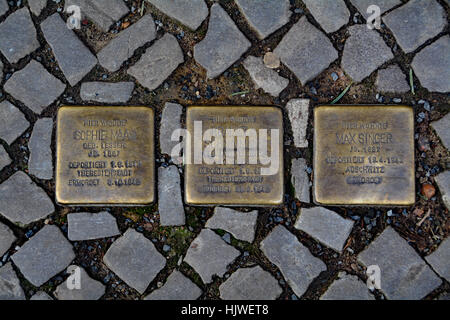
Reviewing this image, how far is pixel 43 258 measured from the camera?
81.5 inches

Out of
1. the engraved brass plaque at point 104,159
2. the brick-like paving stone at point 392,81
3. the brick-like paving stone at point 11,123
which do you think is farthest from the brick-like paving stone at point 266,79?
the brick-like paving stone at point 11,123

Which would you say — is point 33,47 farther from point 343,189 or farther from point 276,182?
point 343,189

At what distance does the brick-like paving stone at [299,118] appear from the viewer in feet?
6.72

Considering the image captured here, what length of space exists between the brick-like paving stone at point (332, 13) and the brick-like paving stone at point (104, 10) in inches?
45.8

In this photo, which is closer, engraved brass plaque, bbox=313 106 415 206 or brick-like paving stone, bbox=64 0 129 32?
engraved brass plaque, bbox=313 106 415 206

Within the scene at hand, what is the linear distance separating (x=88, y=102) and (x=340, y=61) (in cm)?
154

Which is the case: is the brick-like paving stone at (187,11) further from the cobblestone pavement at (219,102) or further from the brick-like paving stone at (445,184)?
the brick-like paving stone at (445,184)

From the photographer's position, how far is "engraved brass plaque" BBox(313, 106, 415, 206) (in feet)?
6.50

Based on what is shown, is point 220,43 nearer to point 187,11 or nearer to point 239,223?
point 187,11

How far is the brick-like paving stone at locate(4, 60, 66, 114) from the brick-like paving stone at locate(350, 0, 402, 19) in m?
1.84

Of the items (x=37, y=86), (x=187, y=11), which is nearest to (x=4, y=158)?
(x=37, y=86)

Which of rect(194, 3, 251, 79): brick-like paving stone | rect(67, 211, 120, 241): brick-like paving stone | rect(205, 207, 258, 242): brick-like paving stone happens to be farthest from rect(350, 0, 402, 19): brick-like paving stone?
rect(67, 211, 120, 241): brick-like paving stone

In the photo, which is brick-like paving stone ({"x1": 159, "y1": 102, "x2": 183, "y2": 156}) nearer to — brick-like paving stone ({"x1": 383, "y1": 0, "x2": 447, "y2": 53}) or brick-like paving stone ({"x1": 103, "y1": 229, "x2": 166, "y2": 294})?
brick-like paving stone ({"x1": 103, "y1": 229, "x2": 166, "y2": 294})
